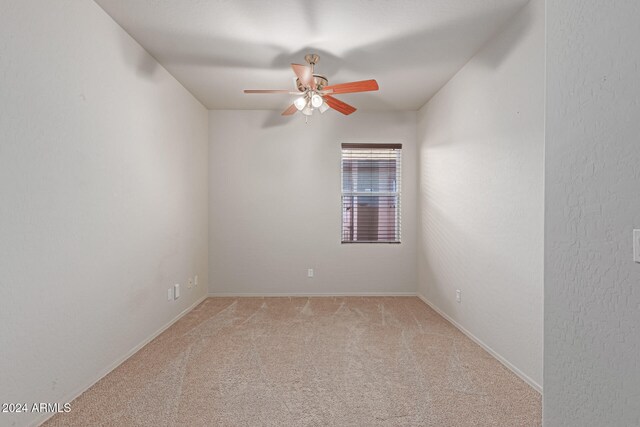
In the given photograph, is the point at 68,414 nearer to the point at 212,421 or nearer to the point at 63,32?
the point at 212,421

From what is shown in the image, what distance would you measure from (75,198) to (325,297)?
3.38 m

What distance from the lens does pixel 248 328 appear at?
3.47 m

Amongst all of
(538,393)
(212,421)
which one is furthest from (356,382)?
(538,393)

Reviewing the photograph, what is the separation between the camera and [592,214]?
50.1 inches

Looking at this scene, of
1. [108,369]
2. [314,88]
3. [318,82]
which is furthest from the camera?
[318,82]

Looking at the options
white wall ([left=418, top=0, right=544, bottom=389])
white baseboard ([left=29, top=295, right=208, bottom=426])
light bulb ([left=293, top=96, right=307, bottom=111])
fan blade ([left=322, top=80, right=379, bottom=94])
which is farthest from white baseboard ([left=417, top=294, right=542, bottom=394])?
white baseboard ([left=29, top=295, right=208, bottom=426])

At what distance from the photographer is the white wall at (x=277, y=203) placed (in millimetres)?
4867

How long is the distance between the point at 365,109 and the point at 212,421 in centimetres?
419

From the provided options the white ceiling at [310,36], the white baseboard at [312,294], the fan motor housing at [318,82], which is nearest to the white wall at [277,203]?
the white baseboard at [312,294]

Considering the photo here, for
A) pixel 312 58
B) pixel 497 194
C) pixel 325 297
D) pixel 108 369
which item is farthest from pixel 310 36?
pixel 325 297

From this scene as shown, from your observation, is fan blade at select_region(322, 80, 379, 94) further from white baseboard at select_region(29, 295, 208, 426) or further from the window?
white baseboard at select_region(29, 295, 208, 426)

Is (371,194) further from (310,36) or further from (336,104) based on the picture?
(310,36)

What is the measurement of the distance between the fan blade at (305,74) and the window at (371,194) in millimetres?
2015

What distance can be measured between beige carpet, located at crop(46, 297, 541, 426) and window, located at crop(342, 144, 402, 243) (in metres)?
1.61
